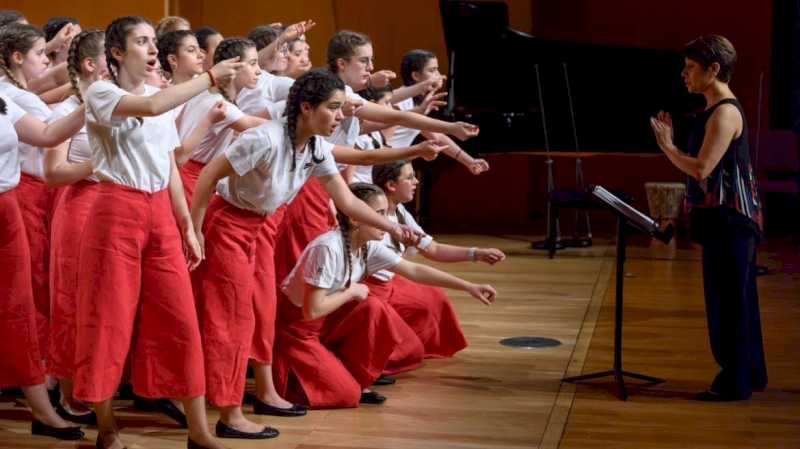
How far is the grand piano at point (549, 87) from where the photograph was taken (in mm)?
9836

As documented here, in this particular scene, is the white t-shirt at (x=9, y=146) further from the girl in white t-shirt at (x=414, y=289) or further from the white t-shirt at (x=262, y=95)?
the girl in white t-shirt at (x=414, y=289)

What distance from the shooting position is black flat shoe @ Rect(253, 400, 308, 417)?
4547 mm

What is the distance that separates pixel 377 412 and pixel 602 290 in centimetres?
318

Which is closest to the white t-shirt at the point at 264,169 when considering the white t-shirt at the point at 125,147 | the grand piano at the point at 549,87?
the white t-shirt at the point at 125,147

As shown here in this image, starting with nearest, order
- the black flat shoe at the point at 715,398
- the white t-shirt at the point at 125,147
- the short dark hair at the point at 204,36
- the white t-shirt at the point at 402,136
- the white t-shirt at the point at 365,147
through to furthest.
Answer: the white t-shirt at the point at 125,147 → the black flat shoe at the point at 715,398 → the short dark hair at the point at 204,36 → the white t-shirt at the point at 365,147 → the white t-shirt at the point at 402,136

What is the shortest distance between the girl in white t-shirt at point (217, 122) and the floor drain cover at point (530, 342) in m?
1.94

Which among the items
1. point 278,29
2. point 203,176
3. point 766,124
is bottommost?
point 766,124

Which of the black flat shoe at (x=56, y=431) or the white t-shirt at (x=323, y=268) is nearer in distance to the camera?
the black flat shoe at (x=56, y=431)

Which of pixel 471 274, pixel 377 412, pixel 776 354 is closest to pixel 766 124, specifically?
pixel 471 274

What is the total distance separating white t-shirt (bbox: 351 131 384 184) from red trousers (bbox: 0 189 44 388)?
5.64 ft

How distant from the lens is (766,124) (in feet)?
35.9

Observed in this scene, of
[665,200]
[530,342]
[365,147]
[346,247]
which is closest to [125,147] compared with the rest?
[346,247]

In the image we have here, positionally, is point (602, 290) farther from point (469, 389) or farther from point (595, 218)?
point (595, 218)

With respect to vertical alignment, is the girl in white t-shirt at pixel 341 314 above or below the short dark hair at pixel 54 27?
below
